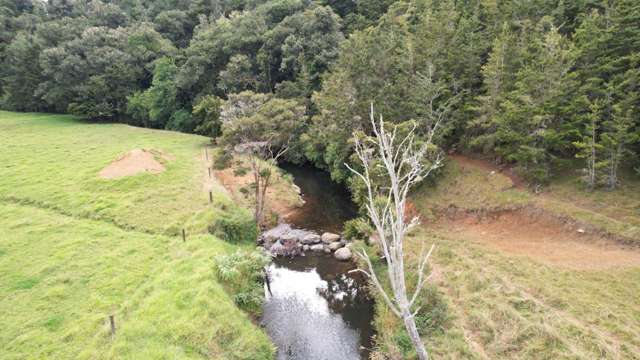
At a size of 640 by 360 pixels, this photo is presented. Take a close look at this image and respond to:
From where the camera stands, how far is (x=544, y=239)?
24938mm

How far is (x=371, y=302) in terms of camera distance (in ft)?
73.1

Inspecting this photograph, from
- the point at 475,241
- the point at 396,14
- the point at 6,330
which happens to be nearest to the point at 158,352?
the point at 6,330

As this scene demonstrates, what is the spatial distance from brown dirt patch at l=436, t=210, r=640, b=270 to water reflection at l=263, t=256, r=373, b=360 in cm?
885

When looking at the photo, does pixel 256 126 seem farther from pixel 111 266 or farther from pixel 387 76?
pixel 387 76

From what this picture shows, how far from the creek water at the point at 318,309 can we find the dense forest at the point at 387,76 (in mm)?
10165

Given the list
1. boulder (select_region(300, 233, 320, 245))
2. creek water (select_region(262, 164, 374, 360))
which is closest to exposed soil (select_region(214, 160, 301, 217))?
creek water (select_region(262, 164, 374, 360))

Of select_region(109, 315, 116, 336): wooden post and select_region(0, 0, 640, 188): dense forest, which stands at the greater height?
select_region(0, 0, 640, 188): dense forest

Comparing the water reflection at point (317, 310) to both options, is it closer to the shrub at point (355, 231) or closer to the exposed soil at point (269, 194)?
the shrub at point (355, 231)

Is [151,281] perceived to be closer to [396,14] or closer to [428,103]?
[428,103]

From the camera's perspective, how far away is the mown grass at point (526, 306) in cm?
1549

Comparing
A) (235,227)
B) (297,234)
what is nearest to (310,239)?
(297,234)

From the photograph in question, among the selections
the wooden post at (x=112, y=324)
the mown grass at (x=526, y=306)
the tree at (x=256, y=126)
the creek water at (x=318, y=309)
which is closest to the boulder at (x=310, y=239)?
the creek water at (x=318, y=309)

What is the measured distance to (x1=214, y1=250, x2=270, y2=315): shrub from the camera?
66.5ft

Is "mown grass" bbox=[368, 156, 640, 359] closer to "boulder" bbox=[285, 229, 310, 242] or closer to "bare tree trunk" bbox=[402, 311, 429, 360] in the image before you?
"bare tree trunk" bbox=[402, 311, 429, 360]
